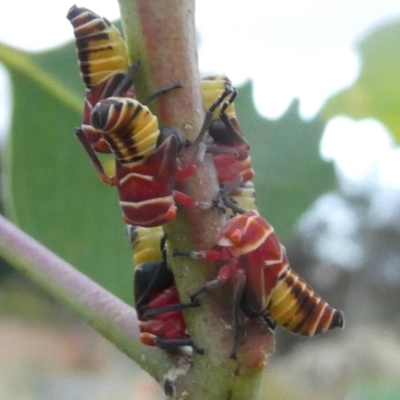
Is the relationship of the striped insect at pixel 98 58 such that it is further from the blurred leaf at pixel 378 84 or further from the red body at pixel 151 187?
the blurred leaf at pixel 378 84

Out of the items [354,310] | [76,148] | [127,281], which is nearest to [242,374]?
[127,281]

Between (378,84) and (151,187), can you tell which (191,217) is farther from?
(378,84)

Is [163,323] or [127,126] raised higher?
[127,126]

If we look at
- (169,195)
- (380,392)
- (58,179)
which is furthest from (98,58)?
(380,392)

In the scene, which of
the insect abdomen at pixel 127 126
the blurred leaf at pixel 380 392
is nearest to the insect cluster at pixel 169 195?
the insect abdomen at pixel 127 126

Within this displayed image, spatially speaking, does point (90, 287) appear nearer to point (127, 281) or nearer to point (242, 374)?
point (242, 374)

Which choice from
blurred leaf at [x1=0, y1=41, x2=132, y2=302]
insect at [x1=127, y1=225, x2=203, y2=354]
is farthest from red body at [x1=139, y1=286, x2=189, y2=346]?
blurred leaf at [x1=0, y1=41, x2=132, y2=302]

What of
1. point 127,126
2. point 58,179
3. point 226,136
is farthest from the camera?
point 58,179
